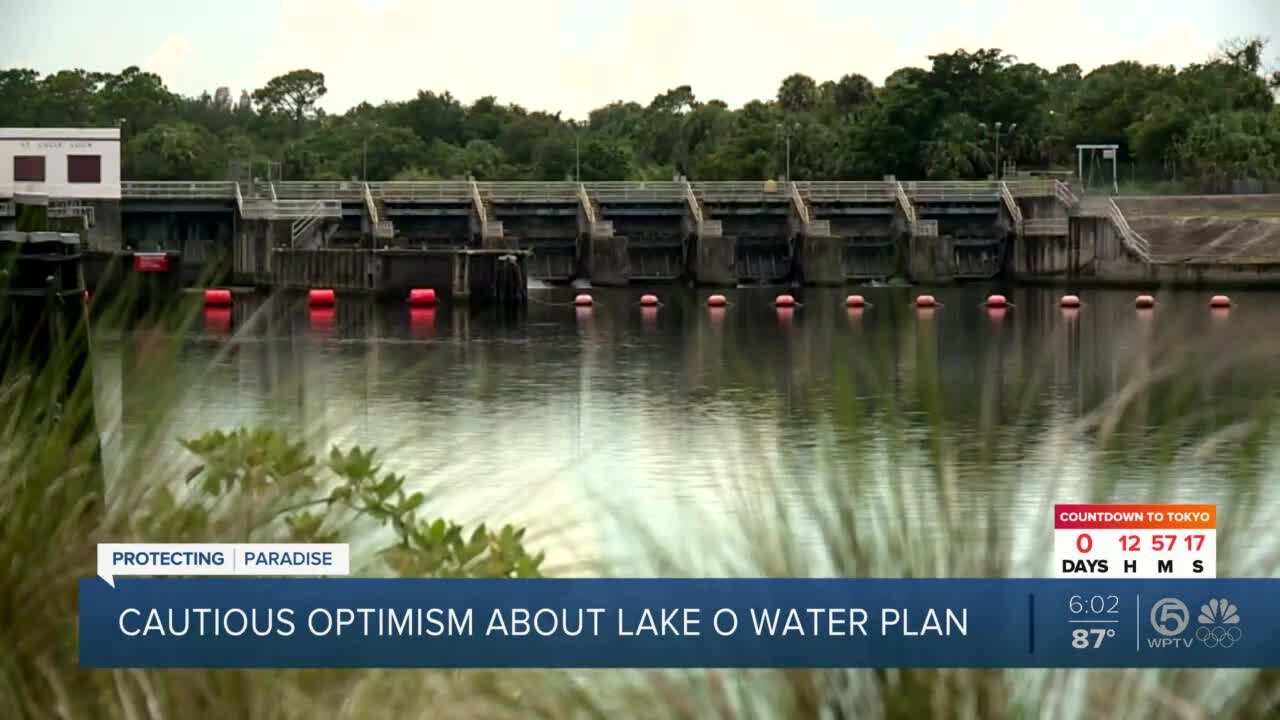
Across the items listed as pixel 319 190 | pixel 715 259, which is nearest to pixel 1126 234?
pixel 715 259

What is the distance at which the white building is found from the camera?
16.8 feet

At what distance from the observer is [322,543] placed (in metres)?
4.16

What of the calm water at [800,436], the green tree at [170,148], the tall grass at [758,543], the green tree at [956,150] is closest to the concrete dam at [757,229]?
the green tree at [956,150]

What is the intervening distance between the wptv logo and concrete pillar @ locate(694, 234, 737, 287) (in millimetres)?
49895

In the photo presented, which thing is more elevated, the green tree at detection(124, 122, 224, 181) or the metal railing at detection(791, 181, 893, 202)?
the metal railing at detection(791, 181, 893, 202)

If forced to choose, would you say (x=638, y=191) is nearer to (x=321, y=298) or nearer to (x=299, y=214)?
(x=299, y=214)

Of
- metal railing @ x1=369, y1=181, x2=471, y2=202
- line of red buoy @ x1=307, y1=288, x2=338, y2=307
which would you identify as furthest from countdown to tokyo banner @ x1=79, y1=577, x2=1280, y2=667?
metal railing @ x1=369, y1=181, x2=471, y2=202

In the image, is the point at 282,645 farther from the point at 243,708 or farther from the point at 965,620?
the point at 965,620

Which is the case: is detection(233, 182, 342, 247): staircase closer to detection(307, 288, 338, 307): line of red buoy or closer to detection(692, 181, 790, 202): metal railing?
detection(307, 288, 338, 307): line of red buoy

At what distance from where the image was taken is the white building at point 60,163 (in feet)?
16.8

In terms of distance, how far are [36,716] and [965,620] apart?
2.05 m

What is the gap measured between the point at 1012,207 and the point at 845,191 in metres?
4.89

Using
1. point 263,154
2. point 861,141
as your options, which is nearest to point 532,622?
point 263,154

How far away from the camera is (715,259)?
54.2 meters
